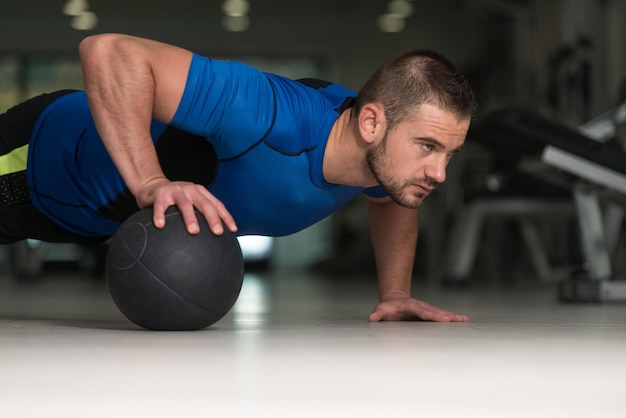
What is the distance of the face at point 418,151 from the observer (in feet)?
5.27

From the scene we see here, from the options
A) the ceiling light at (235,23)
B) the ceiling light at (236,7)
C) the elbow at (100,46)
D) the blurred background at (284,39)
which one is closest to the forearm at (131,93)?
the elbow at (100,46)

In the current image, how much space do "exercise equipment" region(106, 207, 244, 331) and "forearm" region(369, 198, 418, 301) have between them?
0.57 meters

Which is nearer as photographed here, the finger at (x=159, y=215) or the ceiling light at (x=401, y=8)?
the finger at (x=159, y=215)

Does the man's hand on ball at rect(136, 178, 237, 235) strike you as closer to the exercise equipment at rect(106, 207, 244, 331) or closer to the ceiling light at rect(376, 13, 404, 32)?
the exercise equipment at rect(106, 207, 244, 331)

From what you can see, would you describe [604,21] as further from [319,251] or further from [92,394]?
[92,394]

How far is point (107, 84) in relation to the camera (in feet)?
5.13

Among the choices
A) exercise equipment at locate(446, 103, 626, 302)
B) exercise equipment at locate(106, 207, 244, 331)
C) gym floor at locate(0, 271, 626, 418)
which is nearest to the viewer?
gym floor at locate(0, 271, 626, 418)

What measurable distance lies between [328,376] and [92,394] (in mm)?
280

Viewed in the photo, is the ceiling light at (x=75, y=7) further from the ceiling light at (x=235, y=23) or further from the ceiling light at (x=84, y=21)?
the ceiling light at (x=235, y=23)

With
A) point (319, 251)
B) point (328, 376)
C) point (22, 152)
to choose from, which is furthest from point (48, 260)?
point (328, 376)

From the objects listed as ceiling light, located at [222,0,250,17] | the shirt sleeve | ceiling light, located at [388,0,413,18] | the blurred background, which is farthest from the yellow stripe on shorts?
ceiling light, located at [388,0,413,18]

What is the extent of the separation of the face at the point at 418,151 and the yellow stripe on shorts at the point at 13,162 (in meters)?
0.75

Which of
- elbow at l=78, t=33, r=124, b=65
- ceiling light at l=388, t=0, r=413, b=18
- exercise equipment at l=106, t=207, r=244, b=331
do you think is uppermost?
ceiling light at l=388, t=0, r=413, b=18

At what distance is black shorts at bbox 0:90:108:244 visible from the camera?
1878 millimetres
